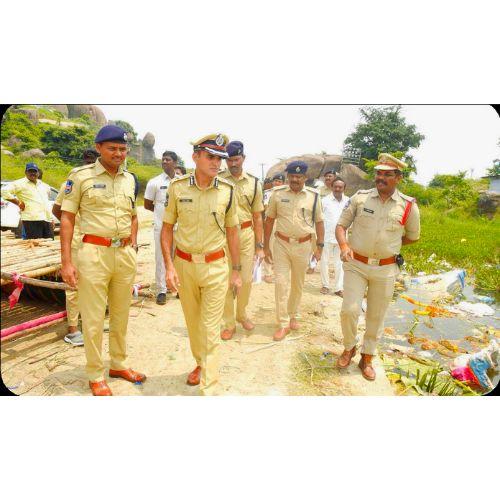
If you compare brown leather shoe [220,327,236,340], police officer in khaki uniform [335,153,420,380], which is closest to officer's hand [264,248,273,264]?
brown leather shoe [220,327,236,340]

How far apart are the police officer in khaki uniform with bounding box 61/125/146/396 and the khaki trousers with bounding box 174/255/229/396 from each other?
0.51 metres

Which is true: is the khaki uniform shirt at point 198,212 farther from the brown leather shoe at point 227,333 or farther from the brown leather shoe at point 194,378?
the brown leather shoe at point 227,333

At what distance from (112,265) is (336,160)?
609 cm

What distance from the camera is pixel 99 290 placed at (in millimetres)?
2812

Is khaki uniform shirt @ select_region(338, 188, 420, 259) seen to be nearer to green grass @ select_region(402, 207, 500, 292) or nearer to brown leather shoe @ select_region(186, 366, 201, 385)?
brown leather shoe @ select_region(186, 366, 201, 385)

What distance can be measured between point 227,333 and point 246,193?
5.51 feet

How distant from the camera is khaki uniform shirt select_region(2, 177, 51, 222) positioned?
509 centimetres

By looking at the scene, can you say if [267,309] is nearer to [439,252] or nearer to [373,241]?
[373,241]

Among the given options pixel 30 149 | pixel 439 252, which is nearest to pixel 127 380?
pixel 439 252

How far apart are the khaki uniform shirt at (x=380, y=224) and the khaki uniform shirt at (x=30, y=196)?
4530mm

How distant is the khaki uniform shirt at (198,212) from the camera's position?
9.32ft

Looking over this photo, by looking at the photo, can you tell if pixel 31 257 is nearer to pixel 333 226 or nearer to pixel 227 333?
pixel 227 333

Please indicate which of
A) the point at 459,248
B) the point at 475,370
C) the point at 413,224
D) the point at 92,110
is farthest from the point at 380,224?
the point at 459,248

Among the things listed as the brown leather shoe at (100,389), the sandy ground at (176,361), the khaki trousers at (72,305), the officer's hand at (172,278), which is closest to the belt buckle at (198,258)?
the officer's hand at (172,278)
